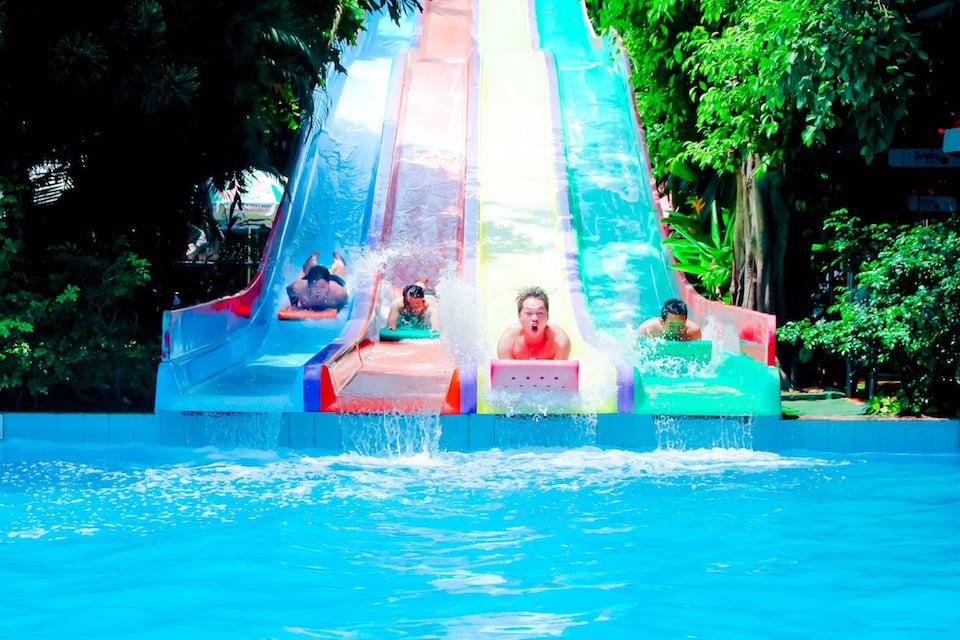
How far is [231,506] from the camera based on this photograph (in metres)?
6.09

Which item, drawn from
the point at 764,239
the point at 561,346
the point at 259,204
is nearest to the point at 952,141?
the point at 764,239

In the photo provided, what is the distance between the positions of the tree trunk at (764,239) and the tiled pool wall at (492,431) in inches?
96.7

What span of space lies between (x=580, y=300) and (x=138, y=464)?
4.69 metres

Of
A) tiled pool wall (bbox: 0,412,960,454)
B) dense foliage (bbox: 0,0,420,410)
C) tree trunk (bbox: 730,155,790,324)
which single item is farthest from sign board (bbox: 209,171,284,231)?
tiled pool wall (bbox: 0,412,960,454)

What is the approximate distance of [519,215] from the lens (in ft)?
43.0

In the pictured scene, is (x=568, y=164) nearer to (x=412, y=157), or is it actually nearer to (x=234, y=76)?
(x=412, y=157)

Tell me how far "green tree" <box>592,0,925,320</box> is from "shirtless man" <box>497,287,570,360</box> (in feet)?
7.36

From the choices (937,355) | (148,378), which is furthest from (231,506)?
(937,355)

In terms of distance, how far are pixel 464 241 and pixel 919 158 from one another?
4662 mm

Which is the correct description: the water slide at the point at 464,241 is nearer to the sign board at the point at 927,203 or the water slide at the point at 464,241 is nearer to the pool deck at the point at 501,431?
the pool deck at the point at 501,431

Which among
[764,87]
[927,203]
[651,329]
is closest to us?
[764,87]

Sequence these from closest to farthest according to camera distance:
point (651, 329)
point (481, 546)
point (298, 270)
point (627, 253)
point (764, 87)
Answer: point (481, 546)
point (764, 87)
point (651, 329)
point (298, 270)
point (627, 253)

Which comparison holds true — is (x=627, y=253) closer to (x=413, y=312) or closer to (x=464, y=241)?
(x=464, y=241)

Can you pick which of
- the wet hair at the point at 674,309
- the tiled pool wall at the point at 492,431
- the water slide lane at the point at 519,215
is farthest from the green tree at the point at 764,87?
the tiled pool wall at the point at 492,431
